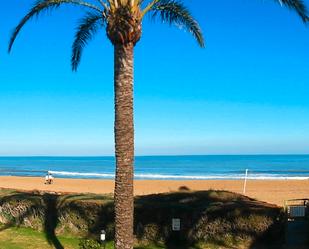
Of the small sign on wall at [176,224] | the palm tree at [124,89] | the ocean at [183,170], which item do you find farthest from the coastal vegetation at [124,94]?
the ocean at [183,170]

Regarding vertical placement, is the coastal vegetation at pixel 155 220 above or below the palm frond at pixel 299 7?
below

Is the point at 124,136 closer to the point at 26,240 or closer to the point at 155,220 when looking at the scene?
the point at 155,220

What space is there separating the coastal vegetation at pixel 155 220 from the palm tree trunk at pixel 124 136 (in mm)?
3741

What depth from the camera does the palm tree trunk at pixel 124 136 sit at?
1097cm

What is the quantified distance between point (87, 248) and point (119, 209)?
381 centimetres

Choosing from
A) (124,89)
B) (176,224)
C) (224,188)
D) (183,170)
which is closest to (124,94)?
(124,89)

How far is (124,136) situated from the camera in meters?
11.0

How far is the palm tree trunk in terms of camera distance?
1097 centimetres

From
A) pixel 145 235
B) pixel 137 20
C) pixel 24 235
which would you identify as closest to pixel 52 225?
pixel 24 235

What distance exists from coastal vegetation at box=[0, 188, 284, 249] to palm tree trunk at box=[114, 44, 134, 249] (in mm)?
3741

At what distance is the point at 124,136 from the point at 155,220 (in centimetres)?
575

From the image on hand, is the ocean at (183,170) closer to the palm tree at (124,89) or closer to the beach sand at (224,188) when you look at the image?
the beach sand at (224,188)

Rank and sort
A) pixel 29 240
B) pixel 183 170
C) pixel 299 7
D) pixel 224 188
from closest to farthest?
pixel 299 7, pixel 29 240, pixel 224 188, pixel 183 170

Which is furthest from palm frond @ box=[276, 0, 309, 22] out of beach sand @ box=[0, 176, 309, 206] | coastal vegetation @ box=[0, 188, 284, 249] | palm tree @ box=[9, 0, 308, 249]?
beach sand @ box=[0, 176, 309, 206]
